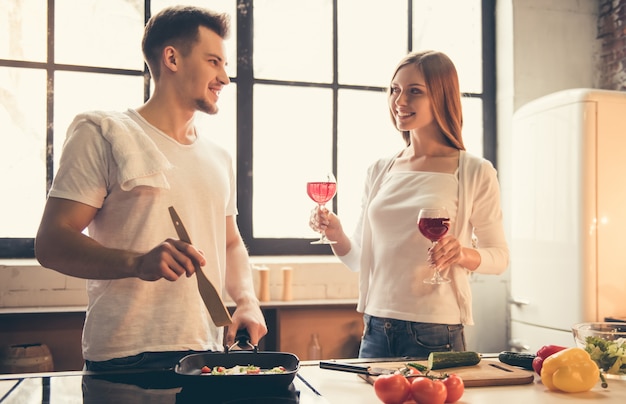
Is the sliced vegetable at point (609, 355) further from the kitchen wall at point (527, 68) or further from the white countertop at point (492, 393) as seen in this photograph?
the kitchen wall at point (527, 68)

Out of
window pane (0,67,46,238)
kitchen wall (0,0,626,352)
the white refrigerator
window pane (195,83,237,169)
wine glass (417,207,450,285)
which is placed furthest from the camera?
kitchen wall (0,0,626,352)

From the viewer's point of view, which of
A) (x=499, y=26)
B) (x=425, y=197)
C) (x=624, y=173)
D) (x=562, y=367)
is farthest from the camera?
(x=499, y=26)

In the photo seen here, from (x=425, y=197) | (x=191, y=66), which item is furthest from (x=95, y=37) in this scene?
(x=425, y=197)

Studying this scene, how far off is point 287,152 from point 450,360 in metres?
2.50

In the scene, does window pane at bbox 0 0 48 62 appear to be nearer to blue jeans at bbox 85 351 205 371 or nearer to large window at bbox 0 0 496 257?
large window at bbox 0 0 496 257

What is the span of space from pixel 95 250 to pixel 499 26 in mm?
3431

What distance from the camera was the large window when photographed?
11.5 ft

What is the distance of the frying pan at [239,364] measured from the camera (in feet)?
4.04

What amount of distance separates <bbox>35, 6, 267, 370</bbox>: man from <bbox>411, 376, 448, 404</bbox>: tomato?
53 centimetres

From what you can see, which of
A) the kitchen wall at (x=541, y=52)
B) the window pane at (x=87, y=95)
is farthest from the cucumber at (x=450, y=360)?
the window pane at (x=87, y=95)

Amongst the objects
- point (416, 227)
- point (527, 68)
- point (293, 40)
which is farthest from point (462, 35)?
point (416, 227)

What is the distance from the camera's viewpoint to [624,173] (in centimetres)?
324

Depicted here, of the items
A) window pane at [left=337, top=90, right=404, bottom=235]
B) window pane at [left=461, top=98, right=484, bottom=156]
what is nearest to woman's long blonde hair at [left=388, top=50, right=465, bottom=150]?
window pane at [left=337, top=90, right=404, bottom=235]

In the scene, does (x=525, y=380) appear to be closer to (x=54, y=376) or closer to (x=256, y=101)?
(x=54, y=376)
